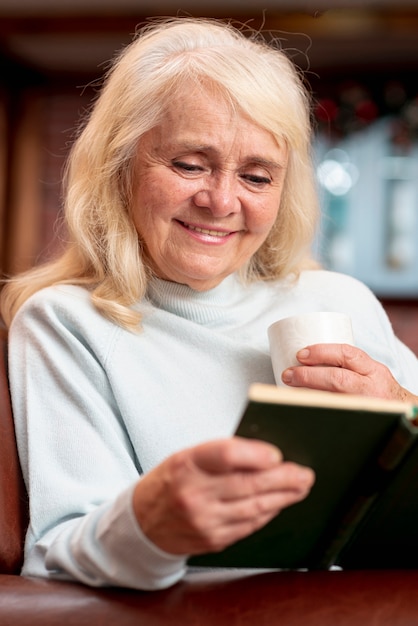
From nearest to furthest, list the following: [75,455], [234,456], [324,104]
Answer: [234,456] → [75,455] → [324,104]

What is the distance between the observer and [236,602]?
98 centimetres

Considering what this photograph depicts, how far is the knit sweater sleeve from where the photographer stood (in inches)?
39.2

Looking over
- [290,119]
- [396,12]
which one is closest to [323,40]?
[396,12]

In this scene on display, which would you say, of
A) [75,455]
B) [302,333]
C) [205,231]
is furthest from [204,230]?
[75,455]

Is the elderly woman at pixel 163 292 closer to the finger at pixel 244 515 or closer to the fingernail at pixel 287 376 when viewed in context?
the fingernail at pixel 287 376

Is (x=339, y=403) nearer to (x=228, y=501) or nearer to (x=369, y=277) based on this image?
(x=228, y=501)

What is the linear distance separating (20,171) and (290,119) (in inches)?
198

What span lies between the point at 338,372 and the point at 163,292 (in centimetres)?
35

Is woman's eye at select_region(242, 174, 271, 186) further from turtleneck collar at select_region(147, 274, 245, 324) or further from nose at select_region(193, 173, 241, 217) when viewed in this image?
turtleneck collar at select_region(147, 274, 245, 324)

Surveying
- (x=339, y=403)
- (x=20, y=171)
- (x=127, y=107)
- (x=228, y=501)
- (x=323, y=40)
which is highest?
(x=323, y=40)

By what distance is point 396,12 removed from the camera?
5.07 meters

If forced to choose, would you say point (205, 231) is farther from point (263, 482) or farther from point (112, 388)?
point (263, 482)

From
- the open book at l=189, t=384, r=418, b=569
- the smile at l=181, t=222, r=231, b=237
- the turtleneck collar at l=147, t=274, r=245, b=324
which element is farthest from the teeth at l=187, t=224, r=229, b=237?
the open book at l=189, t=384, r=418, b=569

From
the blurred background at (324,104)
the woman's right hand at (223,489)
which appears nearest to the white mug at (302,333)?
the woman's right hand at (223,489)
